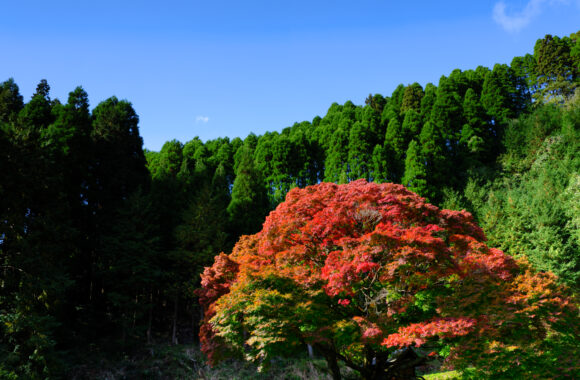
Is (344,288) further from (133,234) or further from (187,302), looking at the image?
(187,302)

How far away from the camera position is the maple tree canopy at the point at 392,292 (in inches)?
300

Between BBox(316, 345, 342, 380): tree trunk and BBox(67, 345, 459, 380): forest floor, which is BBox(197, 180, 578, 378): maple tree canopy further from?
BBox(67, 345, 459, 380): forest floor

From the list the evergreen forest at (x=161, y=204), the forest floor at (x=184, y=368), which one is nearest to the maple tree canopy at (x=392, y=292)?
the evergreen forest at (x=161, y=204)

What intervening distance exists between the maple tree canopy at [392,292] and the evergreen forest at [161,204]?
4.13 feet

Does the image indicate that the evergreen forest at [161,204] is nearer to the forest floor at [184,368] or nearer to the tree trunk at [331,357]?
the forest floor at [184,368]

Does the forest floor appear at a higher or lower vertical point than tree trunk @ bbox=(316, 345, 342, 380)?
lower

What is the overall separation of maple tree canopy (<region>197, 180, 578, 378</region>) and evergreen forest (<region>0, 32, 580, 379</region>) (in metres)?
1.26

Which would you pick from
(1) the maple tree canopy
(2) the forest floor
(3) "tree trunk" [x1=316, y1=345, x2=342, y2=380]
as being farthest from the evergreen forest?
(3) "tree trunk" [x1=316, y1=345, x2=342, y2=380]

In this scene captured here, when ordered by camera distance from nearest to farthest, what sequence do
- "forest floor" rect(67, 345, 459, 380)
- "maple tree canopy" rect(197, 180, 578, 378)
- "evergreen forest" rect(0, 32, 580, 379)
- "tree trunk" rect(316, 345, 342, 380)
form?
"maple tree canopy" rect(197, 180, 578, 378) → "tree trunk" rect(316, 345, 342, 380) → "evergreen forest" rect(0, 32, 580, 379) → "forest floor" rect(67, 345, 459, 380)

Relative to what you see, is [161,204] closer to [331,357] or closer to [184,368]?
[184,368]

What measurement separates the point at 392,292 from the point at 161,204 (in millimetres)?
17887

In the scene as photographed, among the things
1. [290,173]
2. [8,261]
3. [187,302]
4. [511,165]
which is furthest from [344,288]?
[511,165]

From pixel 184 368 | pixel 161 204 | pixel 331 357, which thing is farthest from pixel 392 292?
pixel 161 204

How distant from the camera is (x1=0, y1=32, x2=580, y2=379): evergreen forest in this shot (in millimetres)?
13211
